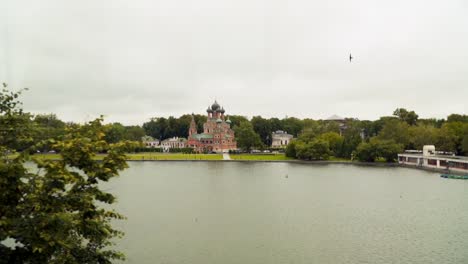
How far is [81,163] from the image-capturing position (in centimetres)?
1044

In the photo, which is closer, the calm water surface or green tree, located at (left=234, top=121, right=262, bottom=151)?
the calm water surface

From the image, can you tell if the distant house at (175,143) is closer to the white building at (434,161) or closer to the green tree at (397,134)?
the green tree at (397,134)

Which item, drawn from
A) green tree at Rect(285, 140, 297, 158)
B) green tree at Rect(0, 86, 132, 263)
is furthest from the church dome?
green tree at Rect(0, 86, 132, 263)

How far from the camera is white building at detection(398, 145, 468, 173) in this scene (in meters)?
58.5

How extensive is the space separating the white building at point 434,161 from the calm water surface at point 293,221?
12.5 meters

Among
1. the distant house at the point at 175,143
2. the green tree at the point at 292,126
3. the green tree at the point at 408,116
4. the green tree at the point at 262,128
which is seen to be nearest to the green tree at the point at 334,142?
the green tree at the point at 408,116

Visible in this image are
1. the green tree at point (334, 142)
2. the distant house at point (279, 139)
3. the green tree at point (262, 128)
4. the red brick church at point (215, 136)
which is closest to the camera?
the green tree at point (334, 142)

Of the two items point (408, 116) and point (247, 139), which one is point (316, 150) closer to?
point (247, 139)

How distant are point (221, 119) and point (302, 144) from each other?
3597 cm

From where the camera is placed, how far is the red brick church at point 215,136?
105625 millimetres

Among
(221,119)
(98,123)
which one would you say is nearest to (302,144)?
(221,119)

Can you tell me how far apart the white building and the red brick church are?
4457 centimetres

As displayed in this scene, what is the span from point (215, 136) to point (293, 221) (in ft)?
259

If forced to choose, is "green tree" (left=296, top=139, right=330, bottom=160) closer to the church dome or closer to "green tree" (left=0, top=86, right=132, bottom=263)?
the church dome
